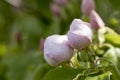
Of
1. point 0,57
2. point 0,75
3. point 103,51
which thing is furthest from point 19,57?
point 103,51

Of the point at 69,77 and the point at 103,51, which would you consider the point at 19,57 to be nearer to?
the point at 103,51

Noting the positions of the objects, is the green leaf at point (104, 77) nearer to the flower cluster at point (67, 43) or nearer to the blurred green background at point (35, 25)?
the flower cluster at point (67, 43)

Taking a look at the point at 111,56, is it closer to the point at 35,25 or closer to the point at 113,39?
the point at 113,39

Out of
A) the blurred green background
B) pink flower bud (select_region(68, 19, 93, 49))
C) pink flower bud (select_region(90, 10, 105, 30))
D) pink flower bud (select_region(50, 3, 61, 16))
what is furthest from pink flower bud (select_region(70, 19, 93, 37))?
pink flower bud (select_region(50, 3, 61, 16))

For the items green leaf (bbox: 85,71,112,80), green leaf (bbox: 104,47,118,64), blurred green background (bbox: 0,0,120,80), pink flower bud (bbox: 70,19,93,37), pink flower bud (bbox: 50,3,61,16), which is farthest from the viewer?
pink flower bud (bbox: 50,3,61,16)

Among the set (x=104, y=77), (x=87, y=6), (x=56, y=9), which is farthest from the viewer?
(x=56, y=9)

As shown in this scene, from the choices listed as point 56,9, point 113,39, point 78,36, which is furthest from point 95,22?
point 56,9

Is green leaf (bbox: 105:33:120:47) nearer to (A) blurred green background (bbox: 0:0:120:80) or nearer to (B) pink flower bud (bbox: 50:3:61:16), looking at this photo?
(A) blurred green background (bbox: 0:0:120:80)
